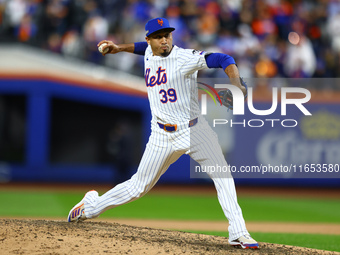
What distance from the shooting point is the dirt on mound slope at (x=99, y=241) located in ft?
14.9

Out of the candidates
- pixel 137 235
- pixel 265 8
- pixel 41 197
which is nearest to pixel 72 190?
pixel 41 197

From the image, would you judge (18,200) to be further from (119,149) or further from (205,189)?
(205,189)

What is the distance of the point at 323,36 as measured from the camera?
14211 mm

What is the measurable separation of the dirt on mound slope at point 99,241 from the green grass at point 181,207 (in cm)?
368

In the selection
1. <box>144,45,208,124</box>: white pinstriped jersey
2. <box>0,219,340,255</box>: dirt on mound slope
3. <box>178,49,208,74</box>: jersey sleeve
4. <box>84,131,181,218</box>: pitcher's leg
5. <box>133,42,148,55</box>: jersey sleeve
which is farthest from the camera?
<box>133,42,148,55</box>: jersey sleeve

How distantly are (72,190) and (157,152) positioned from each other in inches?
343

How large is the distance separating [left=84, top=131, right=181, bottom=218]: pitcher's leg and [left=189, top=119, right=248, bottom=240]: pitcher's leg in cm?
22

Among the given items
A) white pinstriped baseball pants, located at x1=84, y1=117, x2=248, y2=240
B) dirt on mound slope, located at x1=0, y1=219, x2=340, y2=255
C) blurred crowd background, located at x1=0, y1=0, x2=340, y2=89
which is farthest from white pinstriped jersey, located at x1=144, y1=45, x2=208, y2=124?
blurred crowd background, located at x1=0, y1=0, x2=340, y2=89

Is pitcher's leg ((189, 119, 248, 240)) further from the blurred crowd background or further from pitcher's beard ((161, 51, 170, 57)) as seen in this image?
the blurred crowd background

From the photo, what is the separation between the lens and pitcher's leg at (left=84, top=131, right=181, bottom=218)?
506 centimetres

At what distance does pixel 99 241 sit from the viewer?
189 inches

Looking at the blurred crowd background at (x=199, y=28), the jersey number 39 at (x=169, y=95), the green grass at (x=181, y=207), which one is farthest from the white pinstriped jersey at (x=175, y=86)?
the blurred crowd background at (x=199, y=28)

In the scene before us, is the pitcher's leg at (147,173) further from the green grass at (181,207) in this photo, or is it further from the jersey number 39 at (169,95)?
the green grass at (181,207)

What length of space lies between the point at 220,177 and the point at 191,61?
1.02m
